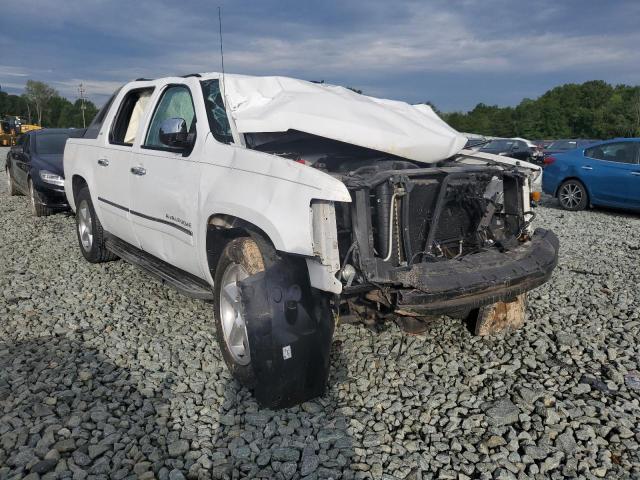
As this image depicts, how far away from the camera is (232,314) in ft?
11.5

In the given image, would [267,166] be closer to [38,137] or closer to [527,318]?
[527,318]

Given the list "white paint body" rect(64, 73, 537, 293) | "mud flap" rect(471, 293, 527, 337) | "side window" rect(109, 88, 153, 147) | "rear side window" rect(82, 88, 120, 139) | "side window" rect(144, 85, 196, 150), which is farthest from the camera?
"rear side window" rect(82, 88, 120, 139)

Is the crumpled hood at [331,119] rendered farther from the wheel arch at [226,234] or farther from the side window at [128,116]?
the side window at [128,116]

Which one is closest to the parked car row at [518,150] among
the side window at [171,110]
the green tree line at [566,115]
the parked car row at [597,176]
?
the parked car row at [597,176]

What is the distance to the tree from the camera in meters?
114

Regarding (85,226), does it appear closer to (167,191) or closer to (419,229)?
(167,191)

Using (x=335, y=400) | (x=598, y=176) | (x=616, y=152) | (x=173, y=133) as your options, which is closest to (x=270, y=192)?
(x=173, y=133)

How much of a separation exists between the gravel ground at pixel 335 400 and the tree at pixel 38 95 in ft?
412

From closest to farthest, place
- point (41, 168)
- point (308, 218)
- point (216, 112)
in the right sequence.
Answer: point (308, 218), point (216, 112), point (41, 168)

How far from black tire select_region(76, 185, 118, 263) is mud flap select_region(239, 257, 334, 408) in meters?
3.50

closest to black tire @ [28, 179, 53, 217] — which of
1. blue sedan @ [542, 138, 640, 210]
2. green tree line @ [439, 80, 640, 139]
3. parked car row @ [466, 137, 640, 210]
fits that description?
parked car row @ [466, 137, 640, 210]

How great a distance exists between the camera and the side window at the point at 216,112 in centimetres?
379

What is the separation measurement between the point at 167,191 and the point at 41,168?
6.23 m

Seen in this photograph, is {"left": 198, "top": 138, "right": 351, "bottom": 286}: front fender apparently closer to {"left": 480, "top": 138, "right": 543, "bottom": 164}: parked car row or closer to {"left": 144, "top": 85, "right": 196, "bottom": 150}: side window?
{"left": 144, "top": 85, "right": 196, "bottom": 150}: side window
